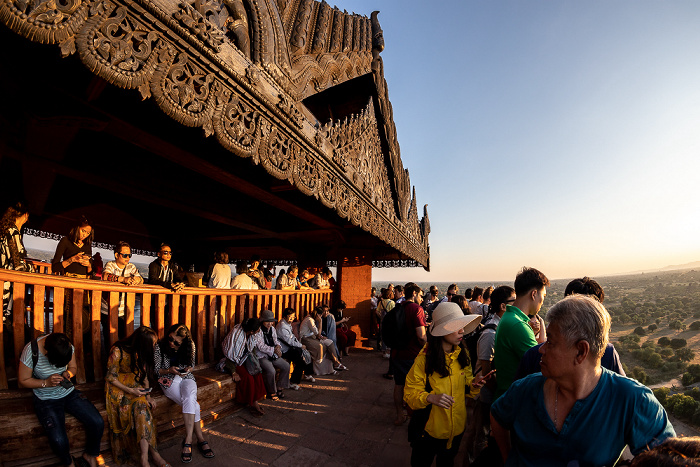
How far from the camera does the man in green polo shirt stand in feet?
7.41

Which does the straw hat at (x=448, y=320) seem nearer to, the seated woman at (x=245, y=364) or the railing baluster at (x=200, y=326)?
the seated woman at (x=245, y=364)

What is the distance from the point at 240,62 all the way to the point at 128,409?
350 centimetres

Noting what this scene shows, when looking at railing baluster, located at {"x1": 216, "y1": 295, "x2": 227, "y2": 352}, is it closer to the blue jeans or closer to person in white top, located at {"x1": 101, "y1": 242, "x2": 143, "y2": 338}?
person in white top, located at {"x1": 101, "y1": 242, "x2": 143, "y2": 338}

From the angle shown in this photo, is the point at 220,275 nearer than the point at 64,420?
No

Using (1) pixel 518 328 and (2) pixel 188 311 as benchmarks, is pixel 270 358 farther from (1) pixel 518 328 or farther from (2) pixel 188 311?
(1) pixel 518 328

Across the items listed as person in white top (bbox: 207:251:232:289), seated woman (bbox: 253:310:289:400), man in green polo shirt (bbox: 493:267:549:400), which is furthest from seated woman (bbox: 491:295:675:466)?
Result: person in white top (bbox: 207:251:232:289)

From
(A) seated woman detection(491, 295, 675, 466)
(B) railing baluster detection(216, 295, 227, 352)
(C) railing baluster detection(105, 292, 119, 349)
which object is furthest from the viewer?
(B) railing baluster detection(216, 295, 227, 352)

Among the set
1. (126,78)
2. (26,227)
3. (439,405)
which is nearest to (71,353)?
(126,78)

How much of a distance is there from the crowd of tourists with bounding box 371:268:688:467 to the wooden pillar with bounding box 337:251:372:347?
657cm

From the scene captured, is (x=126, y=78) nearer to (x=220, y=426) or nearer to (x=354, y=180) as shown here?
(x=354, y=180)

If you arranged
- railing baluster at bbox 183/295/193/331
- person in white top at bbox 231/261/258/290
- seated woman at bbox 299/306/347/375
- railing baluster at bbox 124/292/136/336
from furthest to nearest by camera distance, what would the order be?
seated woman at bbox 299/306/347/375 < person in white top at bbox 231/261/258/290 < railing baluster at bbox 183/295/193/331 < railing baluster at bbox 124/292/136/336

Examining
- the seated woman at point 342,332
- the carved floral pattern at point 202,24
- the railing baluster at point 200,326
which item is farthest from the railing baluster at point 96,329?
the seated woman at point 342,332

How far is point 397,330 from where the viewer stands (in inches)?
173

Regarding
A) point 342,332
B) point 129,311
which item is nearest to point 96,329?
point 129,311
